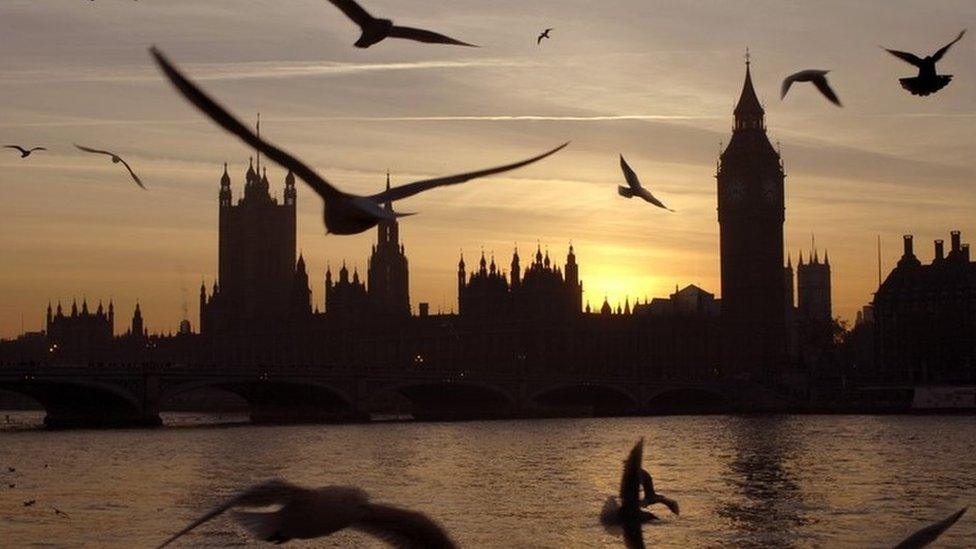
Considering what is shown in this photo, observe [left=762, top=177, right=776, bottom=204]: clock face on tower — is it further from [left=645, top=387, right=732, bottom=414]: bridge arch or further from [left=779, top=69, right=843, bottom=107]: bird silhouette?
[left=779, top=69, right=843, bottom=107]: bird silhouette

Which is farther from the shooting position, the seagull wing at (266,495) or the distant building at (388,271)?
the distant building at (388,271)

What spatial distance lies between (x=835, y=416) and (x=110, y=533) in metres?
66.1

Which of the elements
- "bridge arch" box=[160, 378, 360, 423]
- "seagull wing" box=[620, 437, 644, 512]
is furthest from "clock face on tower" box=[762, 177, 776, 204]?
"seagull wing" box=[620, 437, 644, 512]

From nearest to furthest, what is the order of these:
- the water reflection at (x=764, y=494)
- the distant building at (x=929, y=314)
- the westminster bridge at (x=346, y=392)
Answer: the water reflection at (x=764, y=494)
the westminster bridge at (x=346, y=392)
the distant building at (x=929, y=314)

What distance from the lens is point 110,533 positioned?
23.5 metres

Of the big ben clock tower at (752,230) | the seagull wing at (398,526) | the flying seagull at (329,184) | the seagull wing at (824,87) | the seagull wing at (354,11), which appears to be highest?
the big ben clock tower at (752,230)

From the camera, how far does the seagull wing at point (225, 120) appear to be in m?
1.82

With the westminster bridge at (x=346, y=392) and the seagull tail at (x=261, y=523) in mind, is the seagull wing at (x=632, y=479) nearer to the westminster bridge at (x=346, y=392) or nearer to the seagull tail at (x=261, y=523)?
the seagull tail at (x=261, y=523)

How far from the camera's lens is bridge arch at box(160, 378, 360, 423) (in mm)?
71088

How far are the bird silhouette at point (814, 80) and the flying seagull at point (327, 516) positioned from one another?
1.58 metres

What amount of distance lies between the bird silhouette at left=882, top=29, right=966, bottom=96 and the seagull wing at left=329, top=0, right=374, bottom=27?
1276mm

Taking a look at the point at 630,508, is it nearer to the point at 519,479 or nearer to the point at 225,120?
the point at 225,120

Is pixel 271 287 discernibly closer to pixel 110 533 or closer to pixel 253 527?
pixel 110 533

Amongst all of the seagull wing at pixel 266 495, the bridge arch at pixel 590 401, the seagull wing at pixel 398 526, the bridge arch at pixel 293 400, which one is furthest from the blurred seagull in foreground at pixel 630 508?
the bridge arch at pixel 590 401
